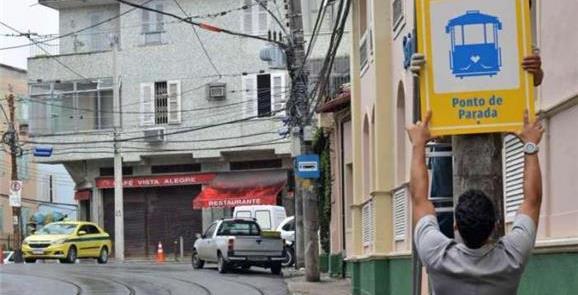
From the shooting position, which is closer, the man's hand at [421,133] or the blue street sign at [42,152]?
the man's hand at [421,133]

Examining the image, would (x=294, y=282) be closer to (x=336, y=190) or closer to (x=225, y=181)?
(x=336, y=190)

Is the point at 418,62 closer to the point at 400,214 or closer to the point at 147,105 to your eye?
the point at 400,214

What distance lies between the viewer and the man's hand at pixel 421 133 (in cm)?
448

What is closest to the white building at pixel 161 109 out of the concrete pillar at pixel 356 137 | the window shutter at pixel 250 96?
the window shutter at pixel 250 96

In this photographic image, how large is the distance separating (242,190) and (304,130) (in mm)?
18759

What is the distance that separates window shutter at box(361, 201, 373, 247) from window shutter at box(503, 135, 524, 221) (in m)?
7.92

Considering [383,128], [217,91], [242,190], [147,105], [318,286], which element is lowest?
[318,286]

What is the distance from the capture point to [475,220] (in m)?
3.91

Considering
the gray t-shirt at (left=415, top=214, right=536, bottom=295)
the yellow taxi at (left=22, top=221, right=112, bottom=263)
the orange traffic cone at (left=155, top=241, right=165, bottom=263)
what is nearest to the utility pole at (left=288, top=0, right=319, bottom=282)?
the yellow taxi at (left=22, top=221, right=112, bottom=263)

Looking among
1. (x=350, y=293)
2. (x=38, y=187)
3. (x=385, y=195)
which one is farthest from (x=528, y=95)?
(x=38, y=187)

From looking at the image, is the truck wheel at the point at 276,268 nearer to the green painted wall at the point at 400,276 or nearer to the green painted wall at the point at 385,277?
the green painted wall at the point at 385,277

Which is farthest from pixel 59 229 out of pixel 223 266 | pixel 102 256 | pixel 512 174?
pixel 512 174

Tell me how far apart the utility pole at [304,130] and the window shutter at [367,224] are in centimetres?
433

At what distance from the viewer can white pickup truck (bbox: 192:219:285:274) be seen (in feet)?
83.6
